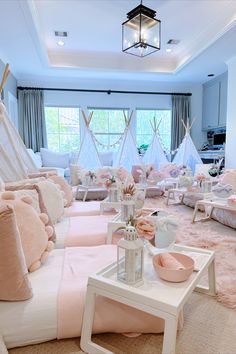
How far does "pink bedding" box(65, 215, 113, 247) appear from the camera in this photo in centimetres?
194

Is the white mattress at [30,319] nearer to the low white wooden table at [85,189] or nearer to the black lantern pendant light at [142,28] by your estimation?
the low white wooden table at [85,189]

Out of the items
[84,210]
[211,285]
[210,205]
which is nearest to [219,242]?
[210,205]

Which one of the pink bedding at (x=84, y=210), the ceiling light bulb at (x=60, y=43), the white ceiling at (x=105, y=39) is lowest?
the pink bedding at (x=84, y=210)

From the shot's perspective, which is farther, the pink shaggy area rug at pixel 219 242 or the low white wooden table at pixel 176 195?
the low white wooden table at pixel 176 195

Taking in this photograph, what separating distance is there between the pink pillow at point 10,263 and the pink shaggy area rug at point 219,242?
125cm

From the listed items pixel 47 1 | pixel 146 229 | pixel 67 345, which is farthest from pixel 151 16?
pixel 67 345

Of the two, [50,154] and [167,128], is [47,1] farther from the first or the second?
[167,128]

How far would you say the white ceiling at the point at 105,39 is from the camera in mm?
3525

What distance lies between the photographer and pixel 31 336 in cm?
119

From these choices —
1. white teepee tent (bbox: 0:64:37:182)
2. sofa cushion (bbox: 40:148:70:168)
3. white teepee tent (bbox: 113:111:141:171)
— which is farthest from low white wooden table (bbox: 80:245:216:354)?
sofa cushion (bbox: 40:148:70:168)

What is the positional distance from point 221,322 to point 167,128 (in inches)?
243

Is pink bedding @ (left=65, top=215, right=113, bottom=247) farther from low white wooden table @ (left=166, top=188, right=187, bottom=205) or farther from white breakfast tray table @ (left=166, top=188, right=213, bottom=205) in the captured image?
low white wooden table @ (left=166, top=188, right=187, bottom=205)

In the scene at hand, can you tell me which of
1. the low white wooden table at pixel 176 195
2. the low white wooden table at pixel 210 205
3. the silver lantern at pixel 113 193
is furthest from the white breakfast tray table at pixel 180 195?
the silver lantern at pixel 113 193

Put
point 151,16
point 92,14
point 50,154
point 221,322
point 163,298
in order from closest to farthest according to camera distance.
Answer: point 163,298, point 221,322, point 151,16, point 92,14, point 50,154
